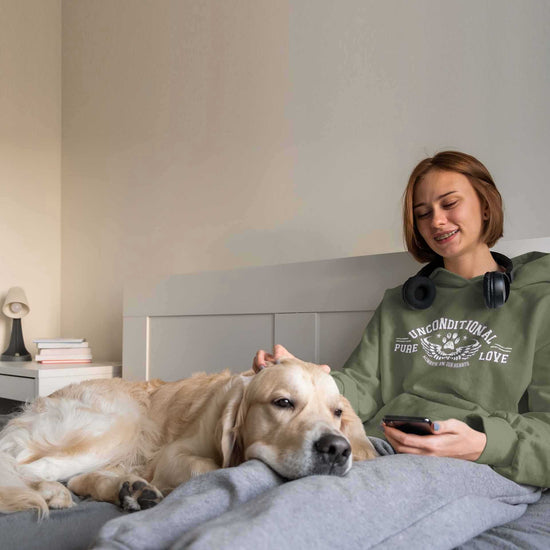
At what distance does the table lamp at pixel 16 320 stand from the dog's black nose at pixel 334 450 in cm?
318

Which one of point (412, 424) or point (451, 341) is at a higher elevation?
point (451, 341)

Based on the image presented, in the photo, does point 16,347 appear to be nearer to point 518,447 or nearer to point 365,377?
point 365,377

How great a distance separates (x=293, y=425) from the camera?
134 cm

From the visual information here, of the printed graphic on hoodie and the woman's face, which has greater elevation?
the woman's face

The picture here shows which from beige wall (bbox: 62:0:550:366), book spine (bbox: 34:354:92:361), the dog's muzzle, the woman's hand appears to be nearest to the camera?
the dog's muzzle

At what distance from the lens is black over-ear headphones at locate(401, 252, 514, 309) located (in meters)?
1.64

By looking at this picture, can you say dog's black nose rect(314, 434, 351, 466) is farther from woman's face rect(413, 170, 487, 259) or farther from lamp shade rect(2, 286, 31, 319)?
lamp shade rect(2, 286, 31, 319)

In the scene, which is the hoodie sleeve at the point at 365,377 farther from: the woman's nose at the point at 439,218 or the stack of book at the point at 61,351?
the stack of book at the point at 61,351

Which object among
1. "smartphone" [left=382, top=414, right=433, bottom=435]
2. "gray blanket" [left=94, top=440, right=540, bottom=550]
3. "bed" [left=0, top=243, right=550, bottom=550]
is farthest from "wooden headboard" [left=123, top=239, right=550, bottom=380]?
"gray blanket" [left=94, top=440, right=540, bottom=550]

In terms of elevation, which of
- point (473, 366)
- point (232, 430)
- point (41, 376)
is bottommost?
point (41, 376)

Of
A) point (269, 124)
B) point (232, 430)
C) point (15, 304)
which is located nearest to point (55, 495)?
point (232, 430)

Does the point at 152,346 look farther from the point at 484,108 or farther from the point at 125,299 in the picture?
the point at 484,108

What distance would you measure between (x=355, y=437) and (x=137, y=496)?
54cm

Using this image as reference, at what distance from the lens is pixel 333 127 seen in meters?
2.78
